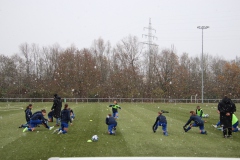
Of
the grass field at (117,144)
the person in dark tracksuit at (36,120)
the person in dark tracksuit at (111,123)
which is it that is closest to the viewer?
A: the grass field at (117,144)

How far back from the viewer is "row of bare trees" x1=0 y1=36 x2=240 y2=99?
65.6 meters

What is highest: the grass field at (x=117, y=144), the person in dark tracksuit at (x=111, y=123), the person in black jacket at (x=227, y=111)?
the person in black jacket at (x=227, y=111)

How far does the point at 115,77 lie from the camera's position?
2633 inches

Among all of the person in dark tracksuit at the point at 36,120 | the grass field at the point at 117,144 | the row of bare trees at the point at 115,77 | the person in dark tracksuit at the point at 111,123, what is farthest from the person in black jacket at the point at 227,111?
the row of bare trees at the point at 115,77

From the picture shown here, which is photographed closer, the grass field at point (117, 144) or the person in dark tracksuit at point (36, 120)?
the grass field at point (117, 144)

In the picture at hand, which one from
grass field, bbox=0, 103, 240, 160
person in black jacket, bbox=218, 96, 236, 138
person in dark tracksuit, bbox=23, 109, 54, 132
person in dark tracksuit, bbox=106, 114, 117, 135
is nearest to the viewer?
grass field, bbox=0, 103, 240, 160

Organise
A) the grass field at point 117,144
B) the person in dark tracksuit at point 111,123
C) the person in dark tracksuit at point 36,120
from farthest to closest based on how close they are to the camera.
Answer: the person in dark tracksuit at point 36,120 → the person in dark tracksuit at point 111,123 → the grass field at point 117,144

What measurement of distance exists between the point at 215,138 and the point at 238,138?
131cm

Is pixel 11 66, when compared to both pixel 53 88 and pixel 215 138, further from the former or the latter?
pixel 215 138

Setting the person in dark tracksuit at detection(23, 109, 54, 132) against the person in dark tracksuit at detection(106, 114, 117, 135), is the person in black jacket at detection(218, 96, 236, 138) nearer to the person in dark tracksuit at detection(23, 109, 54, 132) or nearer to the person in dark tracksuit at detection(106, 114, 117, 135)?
the person in dark tracksuit at detection(106, 114, 117, 135)

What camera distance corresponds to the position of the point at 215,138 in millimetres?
14617

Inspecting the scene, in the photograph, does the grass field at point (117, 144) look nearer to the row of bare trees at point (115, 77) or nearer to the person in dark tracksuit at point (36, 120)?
the person in dark tracksuit at point (36, 120)

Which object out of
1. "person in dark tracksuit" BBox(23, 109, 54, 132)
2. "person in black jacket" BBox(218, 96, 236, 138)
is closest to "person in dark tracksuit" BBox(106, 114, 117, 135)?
"person in dark tracksuit" BBox(23, 109, 54, 132)

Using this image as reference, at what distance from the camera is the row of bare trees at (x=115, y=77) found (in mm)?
65625
